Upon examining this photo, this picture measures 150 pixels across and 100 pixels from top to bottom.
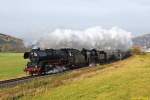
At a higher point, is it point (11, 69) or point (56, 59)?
point (56, 59)

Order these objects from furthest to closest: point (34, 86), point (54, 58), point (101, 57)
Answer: point (101, 57) < point (54, 58) < point (34, 86)

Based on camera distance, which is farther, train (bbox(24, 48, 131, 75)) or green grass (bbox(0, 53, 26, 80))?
green grass (bbox(0, 53, 26, 80))

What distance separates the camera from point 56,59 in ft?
155

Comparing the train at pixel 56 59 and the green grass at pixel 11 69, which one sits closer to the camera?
the train at pixel 56 59

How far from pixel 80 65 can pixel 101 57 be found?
1018 centimetres

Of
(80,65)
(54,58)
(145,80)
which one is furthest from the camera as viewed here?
(80,65)

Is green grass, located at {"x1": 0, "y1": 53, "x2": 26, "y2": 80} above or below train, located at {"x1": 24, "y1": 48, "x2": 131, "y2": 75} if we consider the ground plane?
below

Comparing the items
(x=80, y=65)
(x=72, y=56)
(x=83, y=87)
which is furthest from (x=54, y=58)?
(x=83, y=87)

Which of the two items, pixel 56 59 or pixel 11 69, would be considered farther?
pixel 11 69

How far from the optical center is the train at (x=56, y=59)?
44.1 m

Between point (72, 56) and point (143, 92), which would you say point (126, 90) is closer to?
point (143, 92)

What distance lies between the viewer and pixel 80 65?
56656mm

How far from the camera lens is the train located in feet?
145

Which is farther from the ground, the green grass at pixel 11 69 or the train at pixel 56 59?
the train at pixel 56 59
